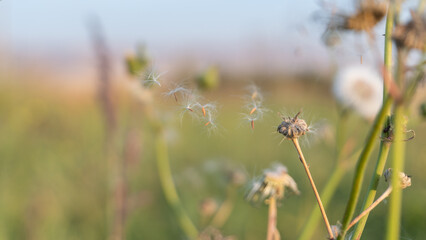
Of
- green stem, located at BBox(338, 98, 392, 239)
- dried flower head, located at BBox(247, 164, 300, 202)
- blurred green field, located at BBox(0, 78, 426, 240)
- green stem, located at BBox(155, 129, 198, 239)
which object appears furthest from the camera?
blurred green field, located at BBox(0, 78, 426, 240)

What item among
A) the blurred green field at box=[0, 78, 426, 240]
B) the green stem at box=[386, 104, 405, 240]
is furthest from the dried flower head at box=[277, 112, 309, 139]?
the blurred green field at box=[0, 78, 426, 240]

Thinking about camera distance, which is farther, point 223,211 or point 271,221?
point 223,211

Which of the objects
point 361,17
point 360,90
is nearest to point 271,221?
point 361,17

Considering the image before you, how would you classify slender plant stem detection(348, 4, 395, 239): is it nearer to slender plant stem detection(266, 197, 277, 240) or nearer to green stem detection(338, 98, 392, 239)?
green stem detection(338, 98, 392, 239)

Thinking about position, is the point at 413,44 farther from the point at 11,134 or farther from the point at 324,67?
the point at 11,134

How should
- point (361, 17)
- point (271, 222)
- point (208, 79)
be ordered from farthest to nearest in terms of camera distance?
1. point (208, 79)
2. point (361, 17)
3. point (271, 222)

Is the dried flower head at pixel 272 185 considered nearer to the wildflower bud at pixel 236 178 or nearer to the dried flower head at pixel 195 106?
the dried flower head at pixel 195 106

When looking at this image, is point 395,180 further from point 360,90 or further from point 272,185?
point 360,90
